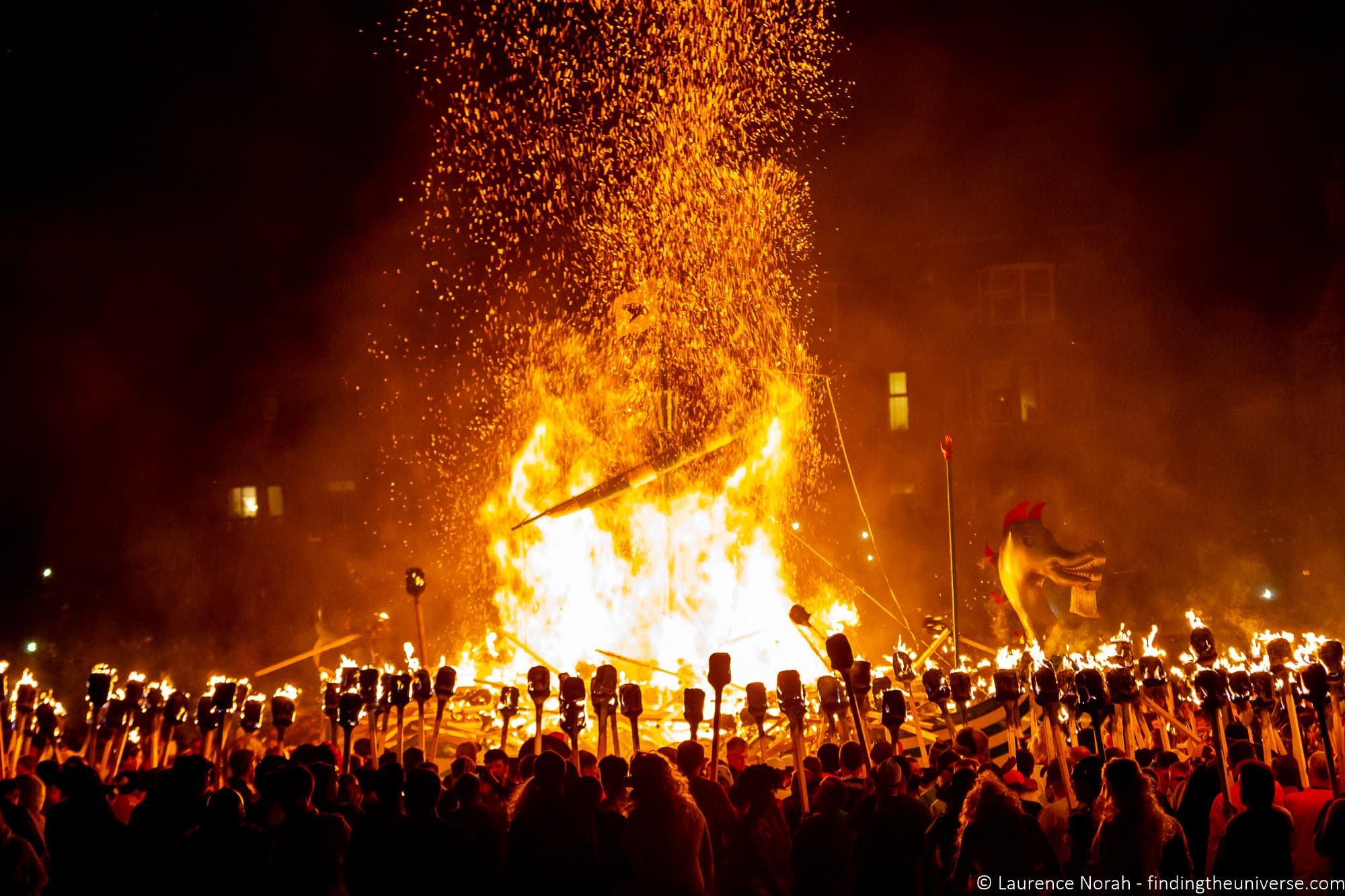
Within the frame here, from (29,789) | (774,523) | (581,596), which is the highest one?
(774,523)

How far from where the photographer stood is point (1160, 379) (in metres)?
28.6

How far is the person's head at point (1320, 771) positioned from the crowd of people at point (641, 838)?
66 centimetres

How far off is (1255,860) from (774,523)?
17.2 metres

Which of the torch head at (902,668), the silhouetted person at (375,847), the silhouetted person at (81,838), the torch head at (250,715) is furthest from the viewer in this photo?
the torch head at (902,668)

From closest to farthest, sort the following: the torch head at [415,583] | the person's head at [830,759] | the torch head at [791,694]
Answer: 1. the torch head at [791,694]
2. the person's head at [830,759]
3. the torch head at [415,583]

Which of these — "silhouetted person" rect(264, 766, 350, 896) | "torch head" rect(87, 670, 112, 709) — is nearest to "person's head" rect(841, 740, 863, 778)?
"silhouetted person" rect(264, 766, 350, 896)

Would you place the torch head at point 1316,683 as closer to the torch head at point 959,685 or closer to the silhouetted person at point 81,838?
the torch head at point 959,685

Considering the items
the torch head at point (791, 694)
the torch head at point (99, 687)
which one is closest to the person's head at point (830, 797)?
the torch head at point (791, 694)

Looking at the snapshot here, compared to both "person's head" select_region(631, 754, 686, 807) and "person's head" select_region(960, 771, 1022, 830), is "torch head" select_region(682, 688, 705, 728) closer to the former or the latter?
"person's head" select_region(631, 754, 686, 807)

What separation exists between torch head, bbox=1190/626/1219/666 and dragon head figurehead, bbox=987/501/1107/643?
3.90 metres

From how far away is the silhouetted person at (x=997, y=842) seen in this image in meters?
4.71

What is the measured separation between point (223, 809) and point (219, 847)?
16cm

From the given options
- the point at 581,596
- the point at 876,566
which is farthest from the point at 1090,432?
the point at 581,596

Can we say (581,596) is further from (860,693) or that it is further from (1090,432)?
(1090,432)
